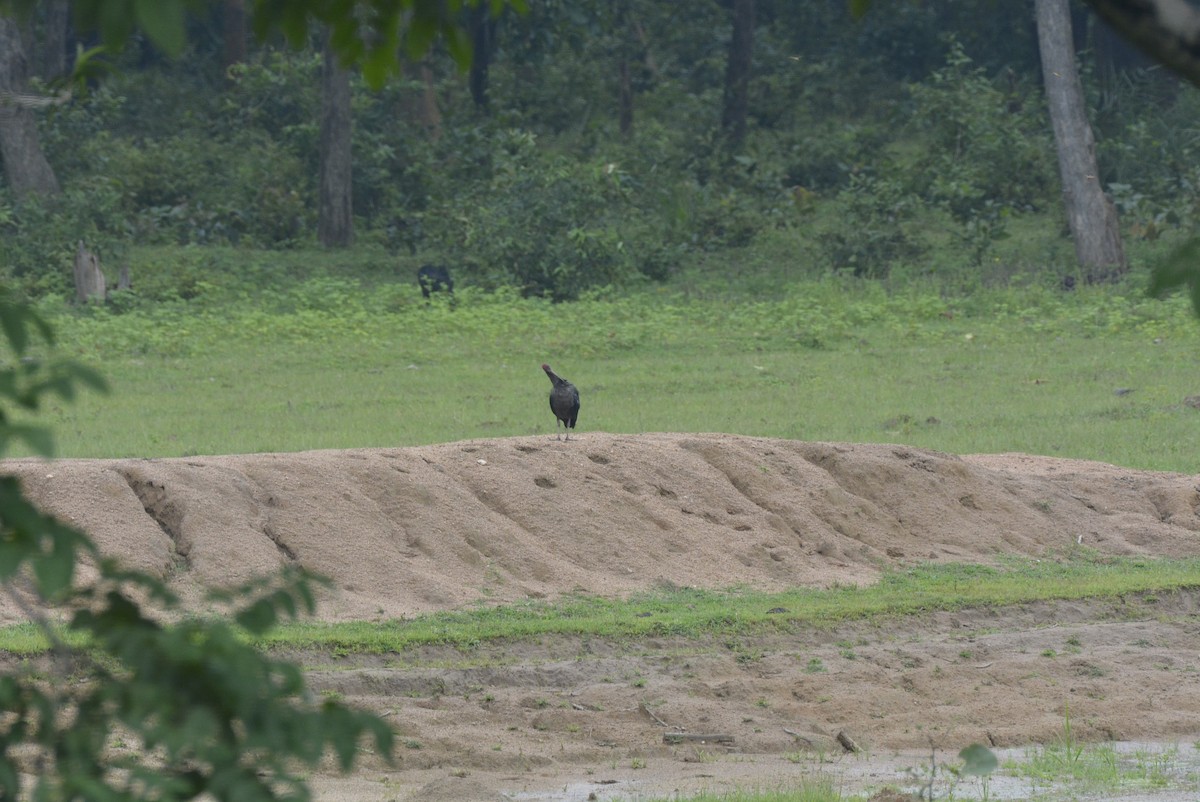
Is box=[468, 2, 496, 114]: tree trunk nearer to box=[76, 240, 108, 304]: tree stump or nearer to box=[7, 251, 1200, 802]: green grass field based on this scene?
box=[7, 251, 1200, 802]: green grass field

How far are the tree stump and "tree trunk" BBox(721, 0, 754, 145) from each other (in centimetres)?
1181

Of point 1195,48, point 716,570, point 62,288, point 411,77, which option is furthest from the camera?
point 411,77

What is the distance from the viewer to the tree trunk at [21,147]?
75.6 ft

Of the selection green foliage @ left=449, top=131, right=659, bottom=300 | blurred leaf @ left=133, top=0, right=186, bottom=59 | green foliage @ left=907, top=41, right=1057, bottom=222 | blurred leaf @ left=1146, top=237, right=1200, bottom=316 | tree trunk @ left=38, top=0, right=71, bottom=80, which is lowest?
green foliage @ left=449, top=131, right=659, bottom=300

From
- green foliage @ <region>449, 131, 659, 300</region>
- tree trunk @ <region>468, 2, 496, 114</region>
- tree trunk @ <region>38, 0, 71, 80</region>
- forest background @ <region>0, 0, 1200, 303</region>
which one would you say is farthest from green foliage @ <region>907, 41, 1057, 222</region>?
tree trunk @ <region>38, 0, 71, 80</region>

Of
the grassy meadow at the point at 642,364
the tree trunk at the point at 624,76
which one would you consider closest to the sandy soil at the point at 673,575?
the grassy meadow at the point at 642,364

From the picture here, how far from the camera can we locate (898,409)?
1616cm

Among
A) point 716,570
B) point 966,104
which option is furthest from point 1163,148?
point 716,570

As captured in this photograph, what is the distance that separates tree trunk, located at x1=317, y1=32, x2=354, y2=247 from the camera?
2464 cm

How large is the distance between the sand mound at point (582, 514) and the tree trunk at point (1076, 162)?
415 inches

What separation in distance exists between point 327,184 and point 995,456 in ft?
46.9

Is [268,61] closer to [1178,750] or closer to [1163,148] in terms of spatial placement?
[1163,148]

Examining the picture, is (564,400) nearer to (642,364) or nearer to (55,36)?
(642,364)

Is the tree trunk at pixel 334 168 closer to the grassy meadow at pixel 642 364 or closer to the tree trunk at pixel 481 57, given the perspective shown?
the grassy meadow at pixel 642 364
